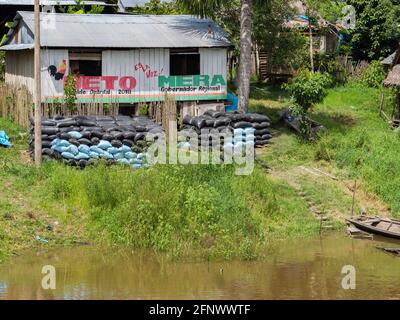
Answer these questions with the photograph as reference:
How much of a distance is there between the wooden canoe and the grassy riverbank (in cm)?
62

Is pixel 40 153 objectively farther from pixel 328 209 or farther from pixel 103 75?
pixel 328 209

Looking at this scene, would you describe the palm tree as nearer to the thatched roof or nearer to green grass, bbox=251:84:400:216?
green grass, bbox=251:84:400:216

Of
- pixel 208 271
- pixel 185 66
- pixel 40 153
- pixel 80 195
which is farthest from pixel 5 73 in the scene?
pixel 208 271

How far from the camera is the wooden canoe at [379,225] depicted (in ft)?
58.3

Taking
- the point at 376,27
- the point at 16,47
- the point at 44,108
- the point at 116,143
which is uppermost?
the point at 376,27

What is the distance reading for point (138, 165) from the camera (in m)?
19.3

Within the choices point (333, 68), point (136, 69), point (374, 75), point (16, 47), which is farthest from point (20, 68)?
point (374, 75)

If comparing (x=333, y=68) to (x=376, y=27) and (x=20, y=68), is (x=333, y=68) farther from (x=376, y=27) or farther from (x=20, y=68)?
(x=20, y=68)

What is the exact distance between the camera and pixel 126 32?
23.9m

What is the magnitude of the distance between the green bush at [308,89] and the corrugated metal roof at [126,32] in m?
2.65

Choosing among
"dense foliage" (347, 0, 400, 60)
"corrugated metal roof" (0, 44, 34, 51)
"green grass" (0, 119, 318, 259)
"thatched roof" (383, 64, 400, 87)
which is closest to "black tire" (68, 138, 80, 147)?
"green grass" (0, 119, 318, 259)

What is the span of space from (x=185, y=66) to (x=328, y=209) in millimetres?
7549

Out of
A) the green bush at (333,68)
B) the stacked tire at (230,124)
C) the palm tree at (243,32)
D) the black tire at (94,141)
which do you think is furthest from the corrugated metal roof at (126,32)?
the green bush at (333,68)

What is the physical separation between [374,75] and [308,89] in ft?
26.4
